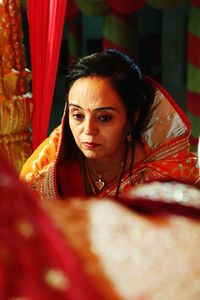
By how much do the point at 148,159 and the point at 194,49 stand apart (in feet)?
9.32

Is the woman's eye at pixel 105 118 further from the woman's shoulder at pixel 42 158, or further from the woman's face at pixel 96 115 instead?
the woman's shoulder at pixel 42 158

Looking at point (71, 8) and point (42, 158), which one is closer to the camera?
point (42, 158)

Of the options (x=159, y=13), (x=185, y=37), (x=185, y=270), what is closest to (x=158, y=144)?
(x=185, y=270)

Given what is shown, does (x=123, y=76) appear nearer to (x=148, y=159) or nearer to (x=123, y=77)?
(x=123, y=77)

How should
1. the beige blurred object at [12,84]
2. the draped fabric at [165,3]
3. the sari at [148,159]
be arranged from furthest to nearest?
the draped fabric at [165,3] < the beige blurred object at [12,84] < the sari at [148,159]

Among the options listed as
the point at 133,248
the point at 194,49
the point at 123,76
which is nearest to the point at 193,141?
the point at 194,49

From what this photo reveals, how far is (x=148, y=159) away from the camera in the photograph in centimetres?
136

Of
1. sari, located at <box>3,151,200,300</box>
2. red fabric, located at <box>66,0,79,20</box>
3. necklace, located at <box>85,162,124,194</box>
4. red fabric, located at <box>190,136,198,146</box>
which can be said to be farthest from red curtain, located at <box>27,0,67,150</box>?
red fabric, located at <box>66,0,79,20</box>

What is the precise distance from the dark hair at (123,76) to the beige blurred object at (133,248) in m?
0.90

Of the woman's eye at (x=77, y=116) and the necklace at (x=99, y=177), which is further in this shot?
the necklace at (x=99, y=177)

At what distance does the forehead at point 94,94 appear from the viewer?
1223 mm

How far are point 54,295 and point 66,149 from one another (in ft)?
3.80

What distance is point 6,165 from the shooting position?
0.29 metres

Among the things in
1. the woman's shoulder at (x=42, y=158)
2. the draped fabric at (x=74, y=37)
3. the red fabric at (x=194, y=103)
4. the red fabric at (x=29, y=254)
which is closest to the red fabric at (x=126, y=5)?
the red fabric at (x=194, y=103)
